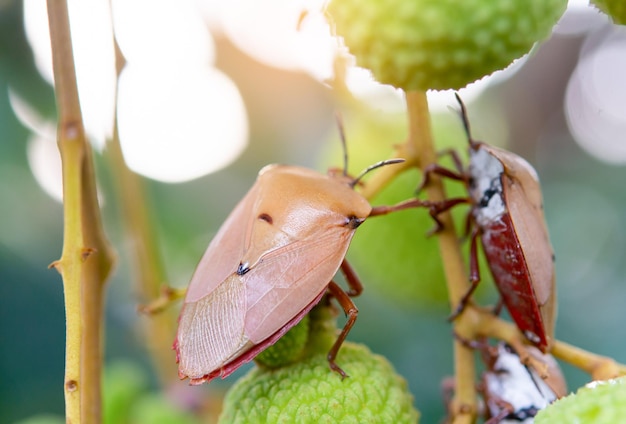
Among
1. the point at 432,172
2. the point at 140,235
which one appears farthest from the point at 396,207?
the point at 140,235

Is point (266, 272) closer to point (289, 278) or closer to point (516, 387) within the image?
point (289, 278)

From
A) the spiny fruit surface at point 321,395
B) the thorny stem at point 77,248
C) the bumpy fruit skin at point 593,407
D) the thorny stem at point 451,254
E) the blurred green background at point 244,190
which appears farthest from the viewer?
the blurred green background at point 244,190

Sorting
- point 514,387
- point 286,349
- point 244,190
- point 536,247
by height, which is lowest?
point 244,190

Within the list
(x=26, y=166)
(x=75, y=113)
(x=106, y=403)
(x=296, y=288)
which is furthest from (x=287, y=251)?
(x=26, y=166)

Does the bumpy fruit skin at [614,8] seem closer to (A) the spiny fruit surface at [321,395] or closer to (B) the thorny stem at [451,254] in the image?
(B) the thorny stem at [451,254]

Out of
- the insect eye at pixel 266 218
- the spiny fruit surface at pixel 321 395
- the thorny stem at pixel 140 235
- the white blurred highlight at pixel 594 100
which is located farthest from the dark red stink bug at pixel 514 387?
the white blurred highlight at pixel 594 100
